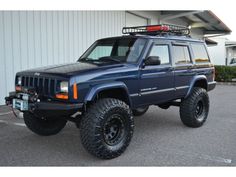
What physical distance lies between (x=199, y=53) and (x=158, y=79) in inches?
71.5

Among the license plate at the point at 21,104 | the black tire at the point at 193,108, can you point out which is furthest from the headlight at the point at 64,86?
the black tire at the point at 193,108

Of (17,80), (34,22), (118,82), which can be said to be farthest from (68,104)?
(34,22)

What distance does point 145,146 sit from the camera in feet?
14.9

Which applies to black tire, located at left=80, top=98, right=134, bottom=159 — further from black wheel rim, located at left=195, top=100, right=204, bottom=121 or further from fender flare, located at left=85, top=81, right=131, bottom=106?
black wheel rim, located at left=195, top=100, right=204, bottom=121

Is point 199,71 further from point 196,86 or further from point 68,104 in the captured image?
point 68,104

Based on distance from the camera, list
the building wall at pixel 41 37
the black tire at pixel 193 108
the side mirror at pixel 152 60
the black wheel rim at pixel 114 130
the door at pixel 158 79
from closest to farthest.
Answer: the black wheel rim at pixel 114 130, the side mirror at pixel 152 60, the door at pixel 158 79, the black tire at pixel 193 108, the building wall at pixel 41 37

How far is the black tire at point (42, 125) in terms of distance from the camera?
4803mm

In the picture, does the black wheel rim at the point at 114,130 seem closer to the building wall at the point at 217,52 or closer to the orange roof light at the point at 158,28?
the orange roof light at the point at 158,28

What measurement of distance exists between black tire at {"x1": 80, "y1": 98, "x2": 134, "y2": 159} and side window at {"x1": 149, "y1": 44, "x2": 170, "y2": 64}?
1317mm

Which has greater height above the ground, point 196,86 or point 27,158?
point 196,86

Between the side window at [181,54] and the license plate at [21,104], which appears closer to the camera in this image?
the license plate at [21,104]

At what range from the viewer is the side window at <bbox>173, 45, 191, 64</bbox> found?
5391mm

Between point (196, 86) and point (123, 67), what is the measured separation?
249 centimetres

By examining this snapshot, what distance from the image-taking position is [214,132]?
5414 mm
